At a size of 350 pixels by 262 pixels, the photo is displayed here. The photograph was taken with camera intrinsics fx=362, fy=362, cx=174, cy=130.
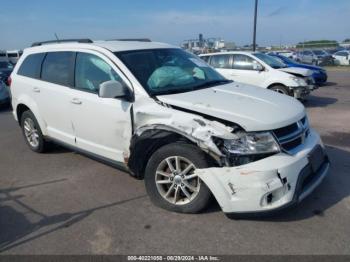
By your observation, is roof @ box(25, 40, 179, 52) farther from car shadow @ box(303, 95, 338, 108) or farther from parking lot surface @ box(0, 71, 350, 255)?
car shadow @ box(303, 95, 338, 108)

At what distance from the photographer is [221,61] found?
11836 millimetres

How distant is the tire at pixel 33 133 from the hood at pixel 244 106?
2863 mm

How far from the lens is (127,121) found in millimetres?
4195

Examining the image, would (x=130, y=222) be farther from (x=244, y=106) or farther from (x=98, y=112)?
(x=244, y=106)

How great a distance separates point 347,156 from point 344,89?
401 inches

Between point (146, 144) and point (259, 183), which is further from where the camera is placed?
point (146, 144)

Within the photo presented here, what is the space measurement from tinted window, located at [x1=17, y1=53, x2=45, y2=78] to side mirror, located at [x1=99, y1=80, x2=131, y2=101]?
7.49 ft

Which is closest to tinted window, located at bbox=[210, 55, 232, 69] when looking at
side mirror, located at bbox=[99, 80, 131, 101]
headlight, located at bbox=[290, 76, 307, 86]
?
headlight, located at bbox=[290, 76, 307, 86]

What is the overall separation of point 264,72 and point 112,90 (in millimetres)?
7858


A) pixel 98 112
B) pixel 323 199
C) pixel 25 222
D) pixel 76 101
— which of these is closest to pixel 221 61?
pixel 76 101

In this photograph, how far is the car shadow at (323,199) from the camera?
3730mm

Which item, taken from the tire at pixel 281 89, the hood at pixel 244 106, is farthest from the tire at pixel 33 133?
the tire at pixel 281 89

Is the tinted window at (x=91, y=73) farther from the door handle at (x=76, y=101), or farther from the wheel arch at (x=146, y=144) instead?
the wheel arch at (x=146, y=144)

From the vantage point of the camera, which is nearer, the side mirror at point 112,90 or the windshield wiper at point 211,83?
the side mirror at point 112,90
